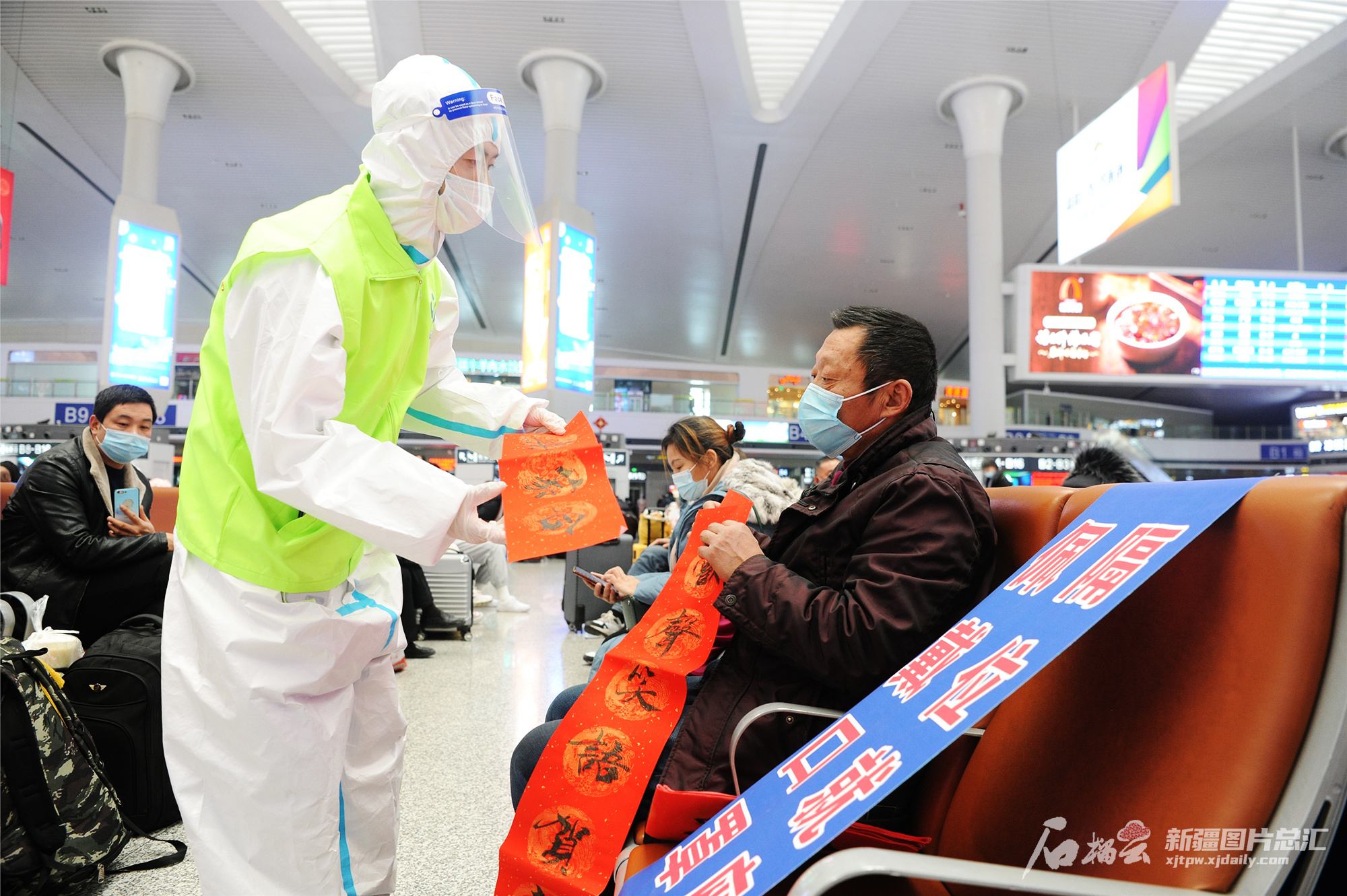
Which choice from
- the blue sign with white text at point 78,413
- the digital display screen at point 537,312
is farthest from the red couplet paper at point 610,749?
the blue sign with white text at point 78,413

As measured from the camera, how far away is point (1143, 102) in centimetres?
782

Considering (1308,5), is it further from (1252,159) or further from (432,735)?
(432,735)

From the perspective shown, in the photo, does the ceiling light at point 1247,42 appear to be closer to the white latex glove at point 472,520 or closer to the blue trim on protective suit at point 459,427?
the blue trim on protective suit at point 459,427

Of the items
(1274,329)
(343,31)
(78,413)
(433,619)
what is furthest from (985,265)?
(78,413)

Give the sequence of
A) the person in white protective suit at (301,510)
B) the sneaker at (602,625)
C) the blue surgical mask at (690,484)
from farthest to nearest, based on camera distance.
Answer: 1. the sneaker at (602,625)
2. the blue surgical mask at (690,484)
3. the person in white protective suit at (301,510)

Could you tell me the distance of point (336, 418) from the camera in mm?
1353

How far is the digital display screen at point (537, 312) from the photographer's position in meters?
9.90

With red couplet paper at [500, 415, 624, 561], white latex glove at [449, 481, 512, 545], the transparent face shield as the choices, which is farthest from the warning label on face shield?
white latex glove at [449, 481, 512, 545]

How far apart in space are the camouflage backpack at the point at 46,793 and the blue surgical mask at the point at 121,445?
1.50m

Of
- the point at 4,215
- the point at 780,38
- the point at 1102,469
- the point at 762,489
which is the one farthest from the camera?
the point at 780,38

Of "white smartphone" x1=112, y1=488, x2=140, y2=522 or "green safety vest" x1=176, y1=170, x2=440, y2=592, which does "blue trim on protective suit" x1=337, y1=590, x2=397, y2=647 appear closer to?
"green safety vest" x1=176, y1=170, x2=440, y2=592

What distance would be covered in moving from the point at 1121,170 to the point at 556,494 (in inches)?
342

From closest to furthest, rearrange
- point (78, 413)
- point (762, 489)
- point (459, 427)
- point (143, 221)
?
point (459, 427) → point (762, 489) → point (143, 221) → point (78, 413)

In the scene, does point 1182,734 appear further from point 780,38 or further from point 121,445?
point 780,38
